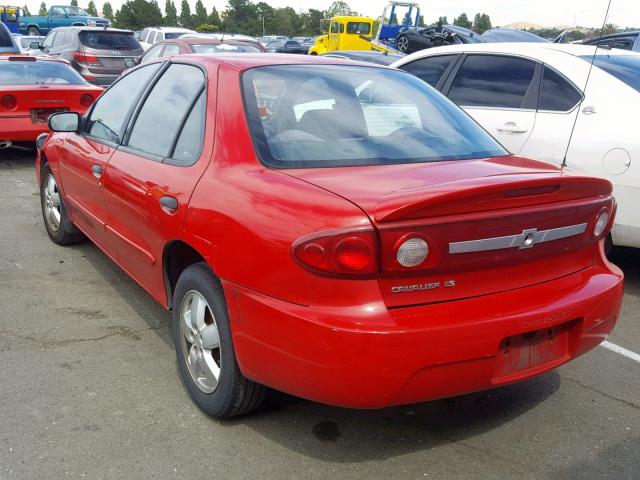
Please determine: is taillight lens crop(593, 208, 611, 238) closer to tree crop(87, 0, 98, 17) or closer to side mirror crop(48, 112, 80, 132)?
side mirror crop(48, 112, 80, 132)

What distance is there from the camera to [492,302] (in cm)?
252

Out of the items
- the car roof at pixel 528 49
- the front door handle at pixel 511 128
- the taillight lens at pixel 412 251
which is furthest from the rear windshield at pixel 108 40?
the taillight lens at pixel 412 251

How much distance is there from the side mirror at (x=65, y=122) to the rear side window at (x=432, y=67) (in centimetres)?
291

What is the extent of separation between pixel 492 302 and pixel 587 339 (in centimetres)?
57

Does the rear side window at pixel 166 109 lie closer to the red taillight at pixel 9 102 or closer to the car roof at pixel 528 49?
the car roof at pixel 528 49

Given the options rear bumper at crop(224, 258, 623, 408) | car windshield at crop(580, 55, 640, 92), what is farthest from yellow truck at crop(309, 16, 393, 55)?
rear bumper at crop(224, 258, 623, 408)

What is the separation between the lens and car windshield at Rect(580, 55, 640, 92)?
4867mm

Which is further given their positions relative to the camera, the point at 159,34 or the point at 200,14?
the point at 200,14

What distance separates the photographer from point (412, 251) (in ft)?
7.71

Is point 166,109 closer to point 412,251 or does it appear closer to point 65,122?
point 65,122

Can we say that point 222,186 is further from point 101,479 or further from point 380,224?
point 101,479

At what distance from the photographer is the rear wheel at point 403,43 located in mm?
20670

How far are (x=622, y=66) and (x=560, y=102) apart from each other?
1.86 ft

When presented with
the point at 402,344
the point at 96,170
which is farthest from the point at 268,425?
the point at 96,170
